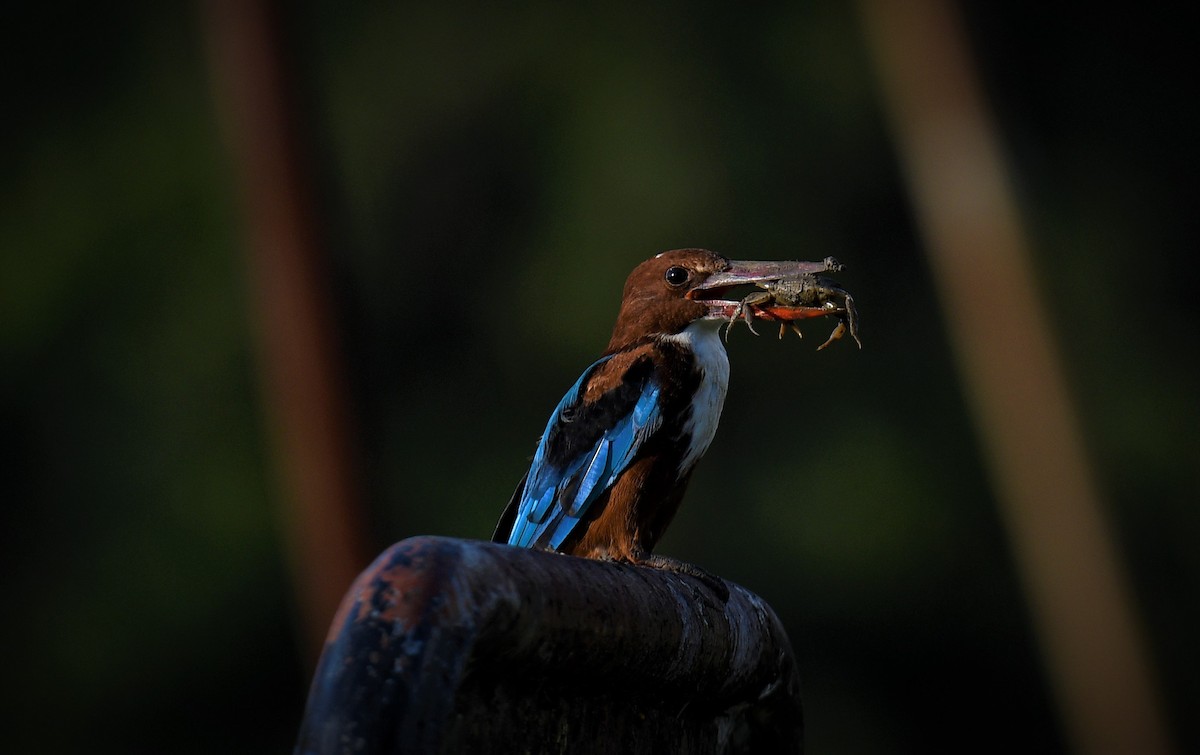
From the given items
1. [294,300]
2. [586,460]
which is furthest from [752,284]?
[294,300]

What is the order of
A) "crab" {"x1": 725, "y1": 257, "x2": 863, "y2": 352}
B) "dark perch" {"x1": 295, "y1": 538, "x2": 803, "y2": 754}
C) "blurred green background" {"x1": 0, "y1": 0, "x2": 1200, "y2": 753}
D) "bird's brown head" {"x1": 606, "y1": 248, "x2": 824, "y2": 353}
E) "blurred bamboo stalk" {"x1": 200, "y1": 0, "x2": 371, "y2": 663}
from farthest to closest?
"blurred green background" {"x1": 0, "y1": 0, "x2": 1200, "y2": 753}
"blurred bamboo stalk" {"x1": 200, "y1": 0, "x2": 371, "y2": 663}
"bird's brown head" {"x1": 606, "y1": 248, "x2": 824, "y2": 353}
"crab" {"x1": 725, "y1": 257, "x2": 863, "y2": 352}
"dark perch" {"x1": 295, "y1": 538, "x2": 803, "y2": 754}

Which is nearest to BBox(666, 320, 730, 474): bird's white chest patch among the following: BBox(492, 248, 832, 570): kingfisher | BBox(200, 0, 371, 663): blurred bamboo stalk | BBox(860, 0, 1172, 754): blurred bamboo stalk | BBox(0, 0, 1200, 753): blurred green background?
BBox(492, 248, 832, 570): kingfisher

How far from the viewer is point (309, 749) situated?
130cm

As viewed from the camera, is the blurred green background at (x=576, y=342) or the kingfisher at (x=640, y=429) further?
the blurred green background at (x=576, y=342)

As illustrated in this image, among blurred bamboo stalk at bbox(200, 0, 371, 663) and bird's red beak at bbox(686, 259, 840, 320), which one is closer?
bird's red beak at bbox(686, 259, 840, 320)

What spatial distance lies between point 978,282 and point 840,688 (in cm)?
321

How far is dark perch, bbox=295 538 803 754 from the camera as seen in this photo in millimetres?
1336

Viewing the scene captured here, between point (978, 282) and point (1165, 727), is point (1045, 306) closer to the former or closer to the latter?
point (978, 282)

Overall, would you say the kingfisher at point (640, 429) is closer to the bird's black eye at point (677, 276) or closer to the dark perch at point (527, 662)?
the bird's black eye at point (677, 276)

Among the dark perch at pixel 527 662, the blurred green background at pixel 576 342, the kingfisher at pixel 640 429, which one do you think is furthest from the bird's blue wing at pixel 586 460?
the blurred green background at pixel 576 342

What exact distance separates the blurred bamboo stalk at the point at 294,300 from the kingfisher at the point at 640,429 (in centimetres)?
251

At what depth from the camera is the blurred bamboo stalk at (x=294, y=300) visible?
19.5ft

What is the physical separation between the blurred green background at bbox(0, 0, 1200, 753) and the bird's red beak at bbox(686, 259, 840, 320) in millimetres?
6427

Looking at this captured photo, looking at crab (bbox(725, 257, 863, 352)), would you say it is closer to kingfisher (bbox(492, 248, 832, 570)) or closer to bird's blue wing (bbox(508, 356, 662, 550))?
kingfisher (bbox(492, 248, 832, 570))
